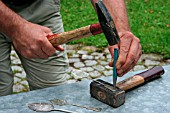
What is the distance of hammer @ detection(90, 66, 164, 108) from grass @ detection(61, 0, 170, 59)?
2.73 metres

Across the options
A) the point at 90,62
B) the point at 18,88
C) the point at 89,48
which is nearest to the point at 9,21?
the point at 18,88

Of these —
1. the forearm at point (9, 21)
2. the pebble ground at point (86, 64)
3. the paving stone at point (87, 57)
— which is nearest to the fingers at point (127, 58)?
the forearm at point (9, 21)

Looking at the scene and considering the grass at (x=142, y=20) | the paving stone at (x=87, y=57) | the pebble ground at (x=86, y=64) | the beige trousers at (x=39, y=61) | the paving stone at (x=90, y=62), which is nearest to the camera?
the beige trousers at (x=39, y=61)

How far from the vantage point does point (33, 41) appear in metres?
2.22

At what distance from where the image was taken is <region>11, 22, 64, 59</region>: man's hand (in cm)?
221

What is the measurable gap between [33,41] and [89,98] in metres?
0.47

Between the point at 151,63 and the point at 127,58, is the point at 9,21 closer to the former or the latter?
the point at 127,58

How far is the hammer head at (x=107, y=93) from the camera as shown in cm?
213

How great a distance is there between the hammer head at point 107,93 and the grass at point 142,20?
3.02m

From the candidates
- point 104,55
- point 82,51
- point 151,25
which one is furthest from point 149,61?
point 151,25

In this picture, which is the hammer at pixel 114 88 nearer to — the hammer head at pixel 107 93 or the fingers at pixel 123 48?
the hammer head at pixel 107 93

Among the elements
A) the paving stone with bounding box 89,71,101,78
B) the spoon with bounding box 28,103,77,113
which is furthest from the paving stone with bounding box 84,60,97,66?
the spoon with bounding box 28,103,77,113

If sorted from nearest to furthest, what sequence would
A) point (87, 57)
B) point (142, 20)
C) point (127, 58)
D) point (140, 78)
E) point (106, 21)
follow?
point (106, 21), point (127, 58), point (140, 78), point (87, 57), point (142, 20)

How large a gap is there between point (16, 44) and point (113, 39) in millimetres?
626
